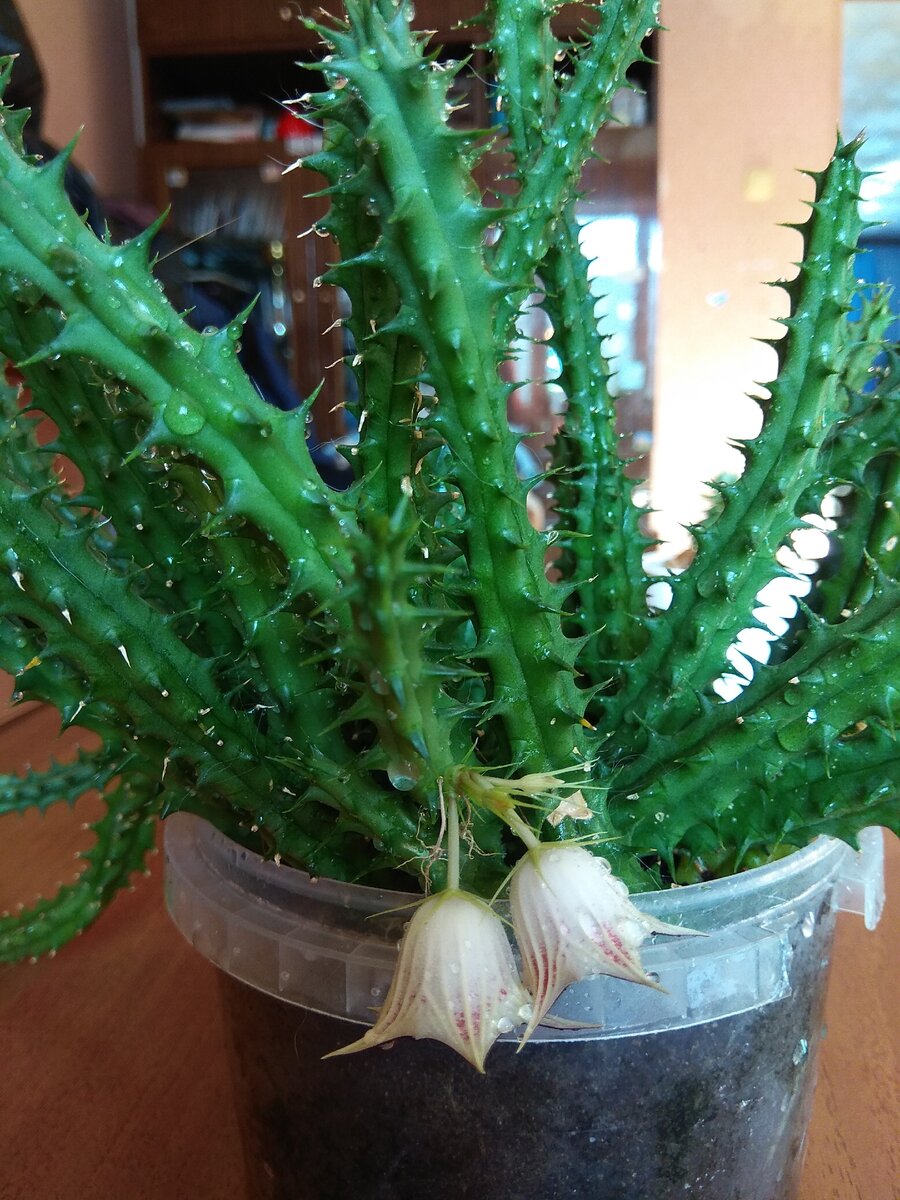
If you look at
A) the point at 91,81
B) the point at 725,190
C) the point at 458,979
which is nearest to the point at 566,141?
the point at 458,979

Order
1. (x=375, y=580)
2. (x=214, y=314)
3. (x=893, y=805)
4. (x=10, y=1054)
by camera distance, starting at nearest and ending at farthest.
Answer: (x=375, y=580) → (x=893, y=805) → (x=10, y=1054) → (x=214, y=314)

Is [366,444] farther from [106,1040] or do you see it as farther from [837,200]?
[106,1040]

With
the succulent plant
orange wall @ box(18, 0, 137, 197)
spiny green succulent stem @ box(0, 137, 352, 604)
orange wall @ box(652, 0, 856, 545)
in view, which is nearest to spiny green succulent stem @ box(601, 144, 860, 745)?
the succulent plant

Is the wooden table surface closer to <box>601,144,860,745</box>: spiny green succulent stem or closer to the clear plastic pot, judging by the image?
the clear plastic pot

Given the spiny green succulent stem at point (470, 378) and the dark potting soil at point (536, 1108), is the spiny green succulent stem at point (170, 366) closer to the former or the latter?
the spiny green succulent stem at point (470, 378)

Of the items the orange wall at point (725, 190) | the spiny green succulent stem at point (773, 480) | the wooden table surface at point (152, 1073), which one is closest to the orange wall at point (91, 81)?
the orange wall at point (725, 190)

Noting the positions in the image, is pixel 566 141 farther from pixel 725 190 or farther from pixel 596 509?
pixel 725 190

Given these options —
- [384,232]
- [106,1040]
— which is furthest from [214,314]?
[384,232]
